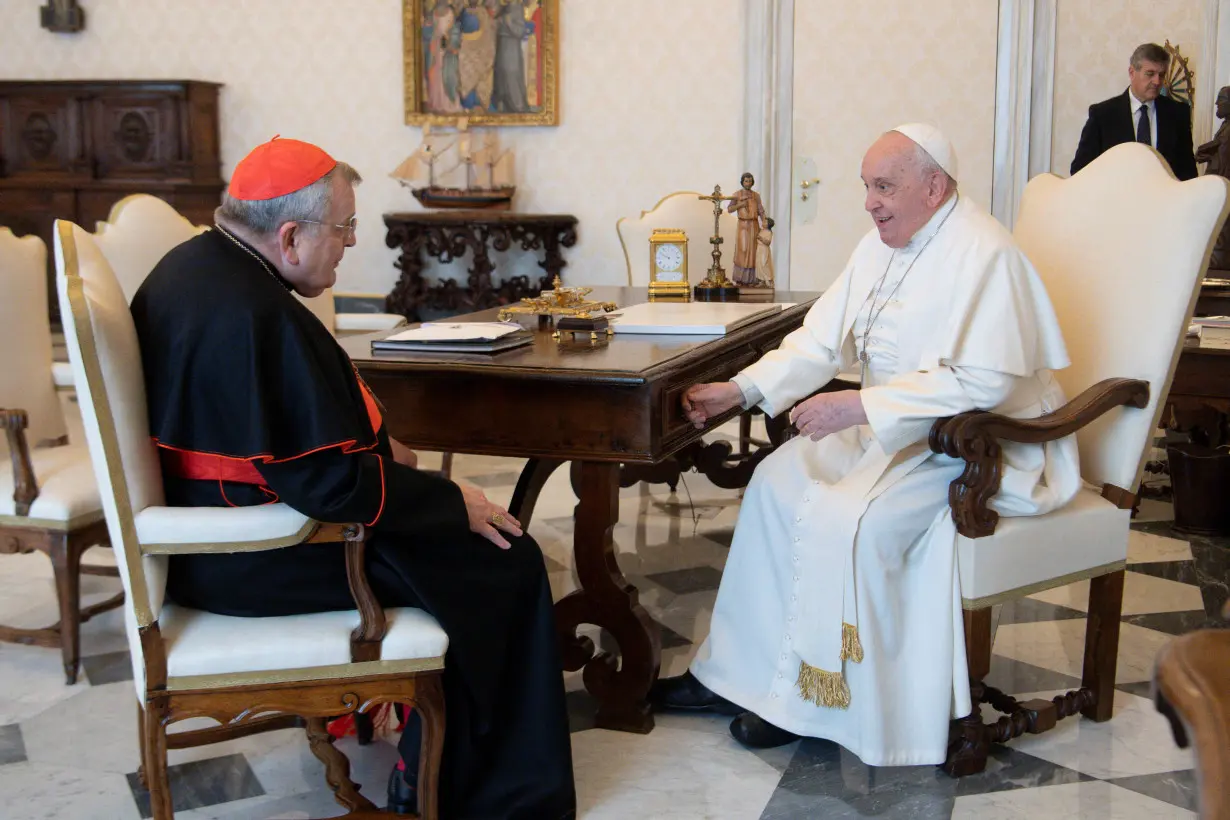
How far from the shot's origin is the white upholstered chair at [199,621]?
2.15 meters

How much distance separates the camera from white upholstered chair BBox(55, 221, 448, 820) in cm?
215

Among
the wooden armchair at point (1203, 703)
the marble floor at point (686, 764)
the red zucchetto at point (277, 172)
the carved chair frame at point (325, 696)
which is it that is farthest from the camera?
the marble floor at point (686, 764)

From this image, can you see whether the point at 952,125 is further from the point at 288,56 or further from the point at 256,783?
the point at 256,783

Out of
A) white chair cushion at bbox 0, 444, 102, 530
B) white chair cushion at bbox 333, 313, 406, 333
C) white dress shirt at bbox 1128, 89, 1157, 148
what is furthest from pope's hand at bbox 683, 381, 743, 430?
white dress shirt at bbox 1128, 89, 1157, 148

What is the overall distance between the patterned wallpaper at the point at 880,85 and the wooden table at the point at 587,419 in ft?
16.5

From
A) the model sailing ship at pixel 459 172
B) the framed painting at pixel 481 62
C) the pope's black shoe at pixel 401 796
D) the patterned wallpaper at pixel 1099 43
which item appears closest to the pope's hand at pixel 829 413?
the pope's black shoe at pixel 401 796

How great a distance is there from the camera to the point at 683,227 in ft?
17.3

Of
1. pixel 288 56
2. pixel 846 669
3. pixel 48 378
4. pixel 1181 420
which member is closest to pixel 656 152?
pixel 288 56

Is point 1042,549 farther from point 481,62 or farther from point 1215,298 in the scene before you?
point 481,62

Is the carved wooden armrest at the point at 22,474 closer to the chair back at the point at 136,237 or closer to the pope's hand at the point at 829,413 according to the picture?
the chair back at the point at 136,237

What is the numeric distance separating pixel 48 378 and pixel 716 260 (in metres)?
2.14

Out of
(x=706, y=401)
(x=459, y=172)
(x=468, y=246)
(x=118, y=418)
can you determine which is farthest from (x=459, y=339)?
(x=459, y=172)

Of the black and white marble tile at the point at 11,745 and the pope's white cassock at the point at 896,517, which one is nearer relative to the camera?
the pope's white cassock at the point at 896,517

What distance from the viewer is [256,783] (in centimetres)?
280
